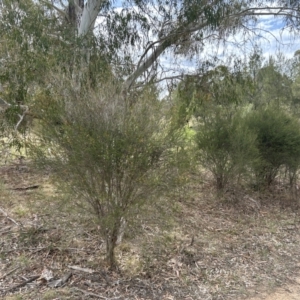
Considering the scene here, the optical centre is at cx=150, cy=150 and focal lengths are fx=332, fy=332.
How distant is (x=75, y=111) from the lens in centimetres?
334

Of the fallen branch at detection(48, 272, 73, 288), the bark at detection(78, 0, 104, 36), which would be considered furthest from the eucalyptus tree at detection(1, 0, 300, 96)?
the fallen branch at detection(48, 272, 73, 288)

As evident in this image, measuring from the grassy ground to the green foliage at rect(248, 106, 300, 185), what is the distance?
1631 mm

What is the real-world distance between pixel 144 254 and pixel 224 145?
3.32 m

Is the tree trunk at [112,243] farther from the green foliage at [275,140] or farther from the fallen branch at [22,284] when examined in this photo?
the green foliage at [275,140]

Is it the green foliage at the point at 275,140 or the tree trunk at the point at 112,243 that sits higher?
the green foliage at the point at 275,140

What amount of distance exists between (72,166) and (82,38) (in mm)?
4723

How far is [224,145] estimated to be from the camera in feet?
22.4

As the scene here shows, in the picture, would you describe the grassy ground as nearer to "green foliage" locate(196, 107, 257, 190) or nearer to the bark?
"green foliage" locate(196, 107, 257, 190)

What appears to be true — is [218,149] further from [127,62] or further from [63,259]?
[63,259]

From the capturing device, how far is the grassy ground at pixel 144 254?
3.52 m

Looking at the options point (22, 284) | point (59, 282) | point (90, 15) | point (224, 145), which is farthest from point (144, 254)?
point (90, 15)

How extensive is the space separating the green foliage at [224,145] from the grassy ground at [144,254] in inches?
45.0

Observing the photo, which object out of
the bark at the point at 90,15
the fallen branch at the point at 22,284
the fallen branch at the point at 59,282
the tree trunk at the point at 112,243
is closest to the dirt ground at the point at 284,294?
the tree trunk at the point at 112,243

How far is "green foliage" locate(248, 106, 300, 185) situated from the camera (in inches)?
281
